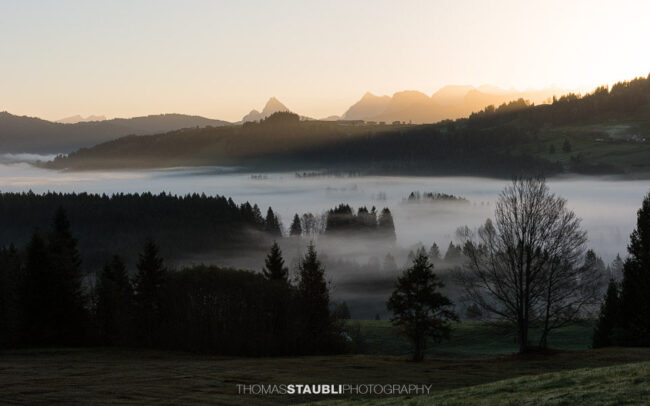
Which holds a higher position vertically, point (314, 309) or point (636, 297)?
point (636, 297)

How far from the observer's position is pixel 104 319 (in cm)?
7062

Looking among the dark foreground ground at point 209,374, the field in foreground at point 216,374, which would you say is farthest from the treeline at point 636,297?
the dark foreground ground at point 209,374

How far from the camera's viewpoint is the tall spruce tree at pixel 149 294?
2633 inches

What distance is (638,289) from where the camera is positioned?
50688 millimetres

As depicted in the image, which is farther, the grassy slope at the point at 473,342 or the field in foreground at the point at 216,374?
the grassy slope at the point at 473,342

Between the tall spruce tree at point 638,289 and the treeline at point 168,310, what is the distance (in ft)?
97.0

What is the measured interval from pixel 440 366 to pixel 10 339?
149ft

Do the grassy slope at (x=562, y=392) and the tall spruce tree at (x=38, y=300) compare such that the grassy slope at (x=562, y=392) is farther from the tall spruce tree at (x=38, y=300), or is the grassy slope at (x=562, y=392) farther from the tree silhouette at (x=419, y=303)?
the tall spruce tree at (x=38, y=300)

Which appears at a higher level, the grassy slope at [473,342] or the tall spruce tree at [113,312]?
the tall spruce tree at [113,312]

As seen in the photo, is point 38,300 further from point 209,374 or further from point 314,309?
point 209,374

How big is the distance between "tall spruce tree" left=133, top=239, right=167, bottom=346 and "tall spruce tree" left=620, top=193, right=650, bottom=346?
5052 centimetres

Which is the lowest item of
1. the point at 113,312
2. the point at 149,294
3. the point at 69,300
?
the point at 113,312

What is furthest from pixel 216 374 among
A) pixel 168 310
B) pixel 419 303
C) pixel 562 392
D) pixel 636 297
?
pixel 636 297

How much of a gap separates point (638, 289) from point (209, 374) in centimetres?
3817
